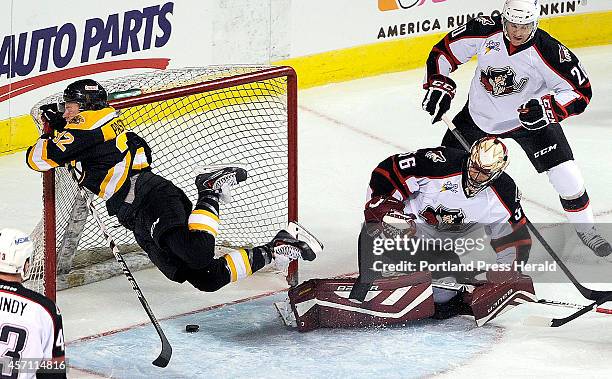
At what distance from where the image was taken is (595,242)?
6.25 m

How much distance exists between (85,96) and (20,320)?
1566 millimetres

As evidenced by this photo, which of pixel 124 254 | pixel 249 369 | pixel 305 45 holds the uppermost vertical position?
pixel 305 45

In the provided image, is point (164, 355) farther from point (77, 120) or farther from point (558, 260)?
point (558, 260)

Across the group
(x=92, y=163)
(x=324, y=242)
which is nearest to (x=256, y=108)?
(x=324, y=242)

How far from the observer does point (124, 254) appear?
6.18 meters

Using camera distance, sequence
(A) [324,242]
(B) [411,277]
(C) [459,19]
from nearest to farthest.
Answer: (B) [411,277]
(A) [324,242]
(C) [459,19]

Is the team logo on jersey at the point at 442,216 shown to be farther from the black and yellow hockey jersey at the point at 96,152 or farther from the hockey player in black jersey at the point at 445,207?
the black and yellow hockey jersey at the point at 96,152

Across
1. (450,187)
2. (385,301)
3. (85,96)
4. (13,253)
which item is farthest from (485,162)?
(13,253)

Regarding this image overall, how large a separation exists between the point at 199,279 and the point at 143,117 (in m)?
1.01

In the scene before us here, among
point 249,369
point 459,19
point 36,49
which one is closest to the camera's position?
point 249,369

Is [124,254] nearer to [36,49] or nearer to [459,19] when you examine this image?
[36,49]

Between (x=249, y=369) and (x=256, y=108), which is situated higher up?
(x=256, y=108)

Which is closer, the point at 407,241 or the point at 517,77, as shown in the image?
the point at 407,241

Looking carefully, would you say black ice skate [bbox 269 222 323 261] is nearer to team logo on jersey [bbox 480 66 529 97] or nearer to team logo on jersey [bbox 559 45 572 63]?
team logo on jersey [bbox 480 66 529 97]
